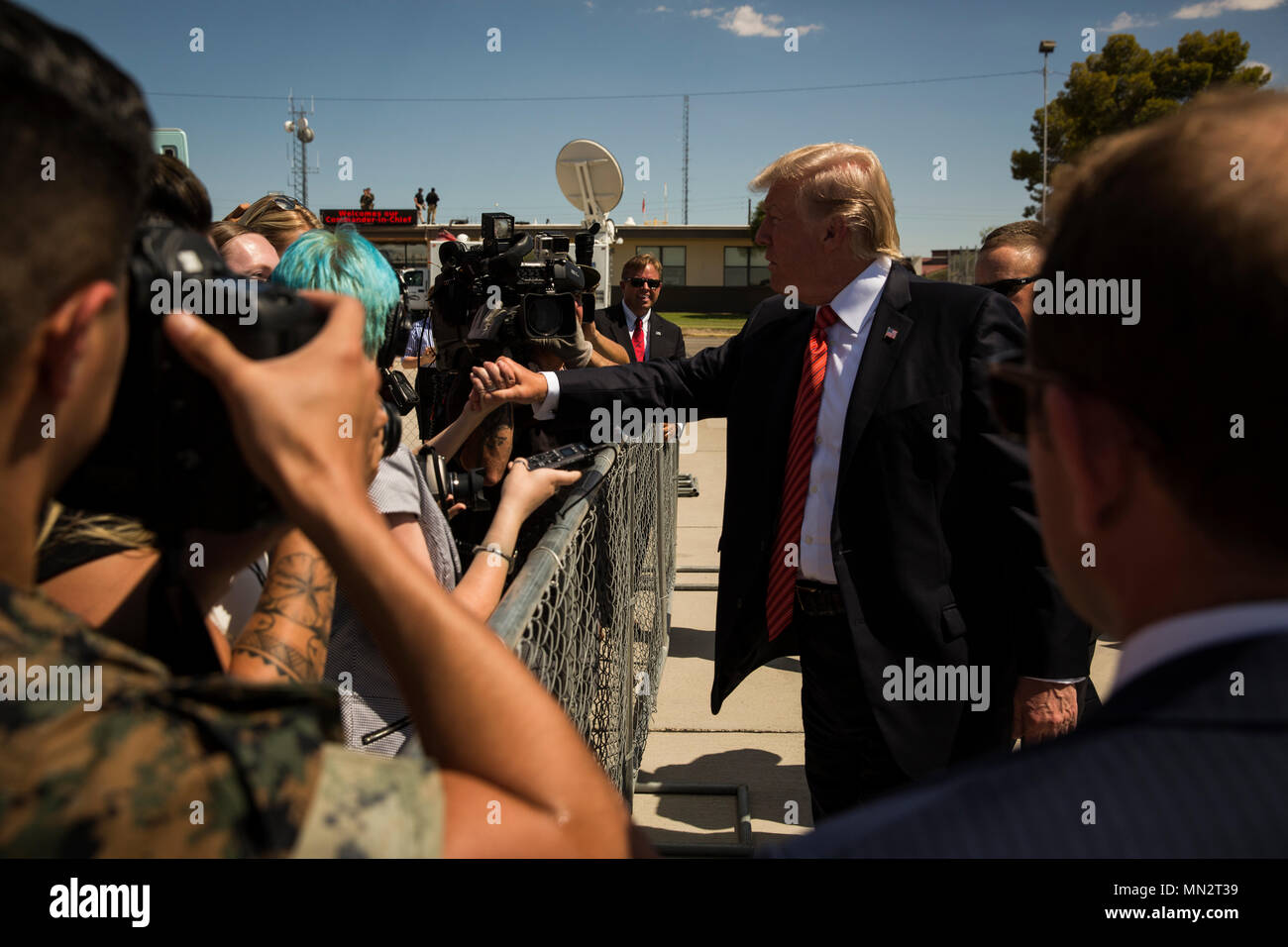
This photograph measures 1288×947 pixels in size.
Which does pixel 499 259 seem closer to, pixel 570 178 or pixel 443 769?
pixel 443 769

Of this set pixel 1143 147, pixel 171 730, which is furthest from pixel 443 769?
pixel 1143 147

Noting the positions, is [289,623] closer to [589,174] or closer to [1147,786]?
[1147,786]

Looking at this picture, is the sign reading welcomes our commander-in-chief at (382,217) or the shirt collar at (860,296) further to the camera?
the sign reading welcomes our commander-in-chief at (382,217)

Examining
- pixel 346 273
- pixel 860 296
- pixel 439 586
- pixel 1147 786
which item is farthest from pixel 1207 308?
pixel 860 296

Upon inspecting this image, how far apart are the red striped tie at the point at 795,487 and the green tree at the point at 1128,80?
26.6m

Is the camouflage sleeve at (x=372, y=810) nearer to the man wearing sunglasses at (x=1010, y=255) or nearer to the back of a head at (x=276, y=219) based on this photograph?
the back of a head at (x=276, y=219)

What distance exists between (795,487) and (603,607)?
2.56 ft

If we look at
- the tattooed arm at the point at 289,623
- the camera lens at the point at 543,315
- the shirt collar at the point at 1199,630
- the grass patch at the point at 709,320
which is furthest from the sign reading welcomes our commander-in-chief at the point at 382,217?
the shirt collar at the point at 1199,630

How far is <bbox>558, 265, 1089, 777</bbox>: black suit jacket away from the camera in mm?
2479

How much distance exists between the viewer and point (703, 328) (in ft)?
115

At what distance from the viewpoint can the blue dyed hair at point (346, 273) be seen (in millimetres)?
1995

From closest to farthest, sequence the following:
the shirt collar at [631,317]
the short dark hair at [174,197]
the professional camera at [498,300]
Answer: the short dark hair at [174,197], the professional camera at [498,300], the shirt collar at [631,317]
